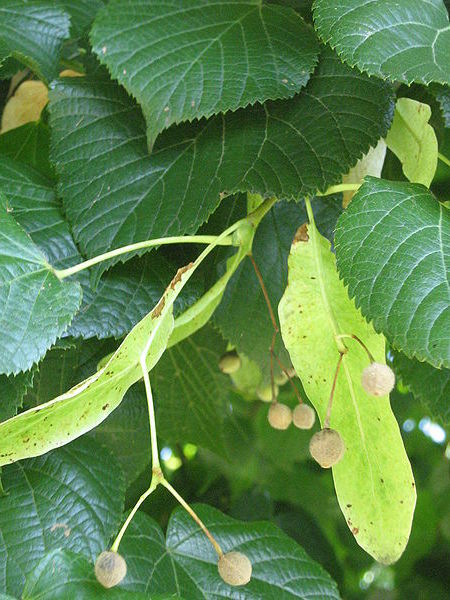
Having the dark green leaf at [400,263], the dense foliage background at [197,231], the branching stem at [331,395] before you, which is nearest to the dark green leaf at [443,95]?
the dense foliage background at [197,231]

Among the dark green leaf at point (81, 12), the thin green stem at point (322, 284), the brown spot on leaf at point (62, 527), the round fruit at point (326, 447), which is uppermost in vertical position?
the dark green leaf at point (81, 12)

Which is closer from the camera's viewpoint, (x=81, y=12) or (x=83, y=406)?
(x=83, y=406)

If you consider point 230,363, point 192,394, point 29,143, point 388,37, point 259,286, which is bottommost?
point 192,394

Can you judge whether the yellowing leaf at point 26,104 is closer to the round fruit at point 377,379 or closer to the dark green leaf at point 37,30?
the dark green leaf at point 37,30

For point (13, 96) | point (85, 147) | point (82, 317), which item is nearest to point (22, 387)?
point (82, 317)

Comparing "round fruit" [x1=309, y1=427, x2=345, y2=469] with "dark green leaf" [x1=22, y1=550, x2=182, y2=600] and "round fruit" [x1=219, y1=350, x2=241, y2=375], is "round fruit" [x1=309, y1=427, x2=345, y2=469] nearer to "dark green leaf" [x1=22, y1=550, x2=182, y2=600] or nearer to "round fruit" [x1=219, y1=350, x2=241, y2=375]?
"dark green leaf" [x1=22, y1=550, x2=182, y2=600]

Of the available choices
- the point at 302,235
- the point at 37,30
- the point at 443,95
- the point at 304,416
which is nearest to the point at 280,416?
the point at 304,416

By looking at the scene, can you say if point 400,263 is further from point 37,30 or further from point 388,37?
point 37,30
